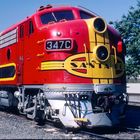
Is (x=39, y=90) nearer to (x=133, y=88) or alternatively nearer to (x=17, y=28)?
(x=17, y=28)

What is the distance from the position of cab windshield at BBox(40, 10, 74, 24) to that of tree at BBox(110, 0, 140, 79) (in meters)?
13.2

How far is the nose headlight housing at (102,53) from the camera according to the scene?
1080 cm

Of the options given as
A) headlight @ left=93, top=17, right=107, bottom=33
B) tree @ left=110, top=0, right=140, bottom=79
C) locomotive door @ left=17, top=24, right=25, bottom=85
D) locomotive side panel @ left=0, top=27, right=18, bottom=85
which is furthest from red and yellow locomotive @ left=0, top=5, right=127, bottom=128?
tree @ left=110, top=0, right=140, bottom=79

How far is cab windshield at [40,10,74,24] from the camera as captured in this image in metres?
11.8

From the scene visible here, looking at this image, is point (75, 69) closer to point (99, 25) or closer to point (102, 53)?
point (102, 53)

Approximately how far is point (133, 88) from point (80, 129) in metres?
25.6

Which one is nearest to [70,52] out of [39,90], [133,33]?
[39,90]

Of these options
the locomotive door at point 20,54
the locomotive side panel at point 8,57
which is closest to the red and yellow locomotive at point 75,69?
the locomotive door at point 20,54

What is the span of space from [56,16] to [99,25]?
1.49m

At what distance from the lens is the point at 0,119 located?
1388 cm

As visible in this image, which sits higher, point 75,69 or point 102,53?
point 102,53

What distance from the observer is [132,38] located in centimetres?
2553

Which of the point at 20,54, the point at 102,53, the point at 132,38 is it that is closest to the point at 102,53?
the point at 102,53

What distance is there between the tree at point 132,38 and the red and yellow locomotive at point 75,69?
43.4 feet
